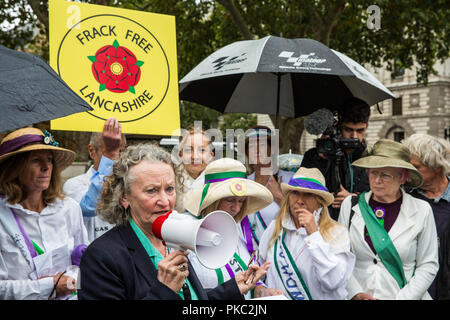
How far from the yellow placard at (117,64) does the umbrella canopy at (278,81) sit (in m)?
0.68

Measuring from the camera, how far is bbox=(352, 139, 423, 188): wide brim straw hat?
3.30 metres

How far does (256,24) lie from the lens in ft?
44.9

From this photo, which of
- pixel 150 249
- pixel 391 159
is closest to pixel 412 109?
pixel 391 159

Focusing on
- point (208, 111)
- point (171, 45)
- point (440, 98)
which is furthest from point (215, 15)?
point (440, 98)

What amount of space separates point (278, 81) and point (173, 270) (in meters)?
3.25

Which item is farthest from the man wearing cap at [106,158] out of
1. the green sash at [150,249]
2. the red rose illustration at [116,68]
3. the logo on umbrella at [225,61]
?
the logo on umbrella at [225,61]

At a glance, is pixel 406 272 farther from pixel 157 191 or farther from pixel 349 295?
pixel 157 191

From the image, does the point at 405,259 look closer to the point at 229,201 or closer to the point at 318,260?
the point at 318,260

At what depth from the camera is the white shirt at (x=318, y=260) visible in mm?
2918

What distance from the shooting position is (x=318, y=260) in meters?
2.90

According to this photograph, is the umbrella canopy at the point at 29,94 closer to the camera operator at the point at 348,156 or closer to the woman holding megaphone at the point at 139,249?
the woman holding megaphone at the point at 139,249

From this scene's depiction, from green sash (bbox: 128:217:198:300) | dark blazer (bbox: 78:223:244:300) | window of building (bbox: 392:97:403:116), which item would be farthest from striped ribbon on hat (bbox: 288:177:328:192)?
window of building (bbox: 392:97:403:116)

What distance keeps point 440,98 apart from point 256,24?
98.1ft

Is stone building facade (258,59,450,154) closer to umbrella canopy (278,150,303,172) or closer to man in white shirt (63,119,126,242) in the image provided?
umbrella canopy (278,150,303,172)
